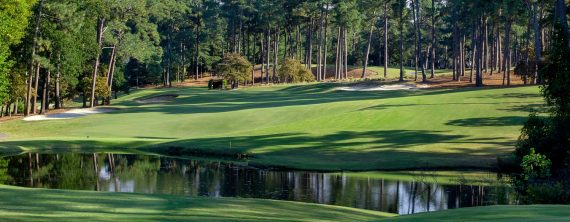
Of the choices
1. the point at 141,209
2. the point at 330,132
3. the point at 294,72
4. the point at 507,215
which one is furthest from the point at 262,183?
the point at 294,72

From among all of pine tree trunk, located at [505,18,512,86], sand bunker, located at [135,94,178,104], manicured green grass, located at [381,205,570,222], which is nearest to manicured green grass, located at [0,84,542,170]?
pine tree trunk, located at [505,18,512,86]

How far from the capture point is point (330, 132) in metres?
41.2

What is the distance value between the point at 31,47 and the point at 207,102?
→ 20710mm

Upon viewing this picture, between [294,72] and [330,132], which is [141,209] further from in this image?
[294,72]

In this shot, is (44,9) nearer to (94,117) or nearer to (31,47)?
(31,47)

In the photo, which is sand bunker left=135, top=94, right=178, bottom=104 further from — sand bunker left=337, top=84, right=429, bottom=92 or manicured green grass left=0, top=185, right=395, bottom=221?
manicured green grass left=0, top=185, right=395, bottom=221

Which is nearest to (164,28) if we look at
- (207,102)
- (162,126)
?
(207,102)

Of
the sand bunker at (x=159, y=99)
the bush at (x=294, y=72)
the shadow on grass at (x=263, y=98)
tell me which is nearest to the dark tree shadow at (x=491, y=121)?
the shadow on grass at (x=263, y=98)

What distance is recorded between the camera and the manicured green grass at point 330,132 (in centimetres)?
3466

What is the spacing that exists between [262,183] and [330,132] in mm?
12962

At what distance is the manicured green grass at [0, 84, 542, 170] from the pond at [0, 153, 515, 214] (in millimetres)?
2747

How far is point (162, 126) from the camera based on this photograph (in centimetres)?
5347

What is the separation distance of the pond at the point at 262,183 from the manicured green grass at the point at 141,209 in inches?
225

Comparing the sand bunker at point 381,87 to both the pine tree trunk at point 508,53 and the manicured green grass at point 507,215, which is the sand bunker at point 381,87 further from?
the manicured green grass at point 507,215
